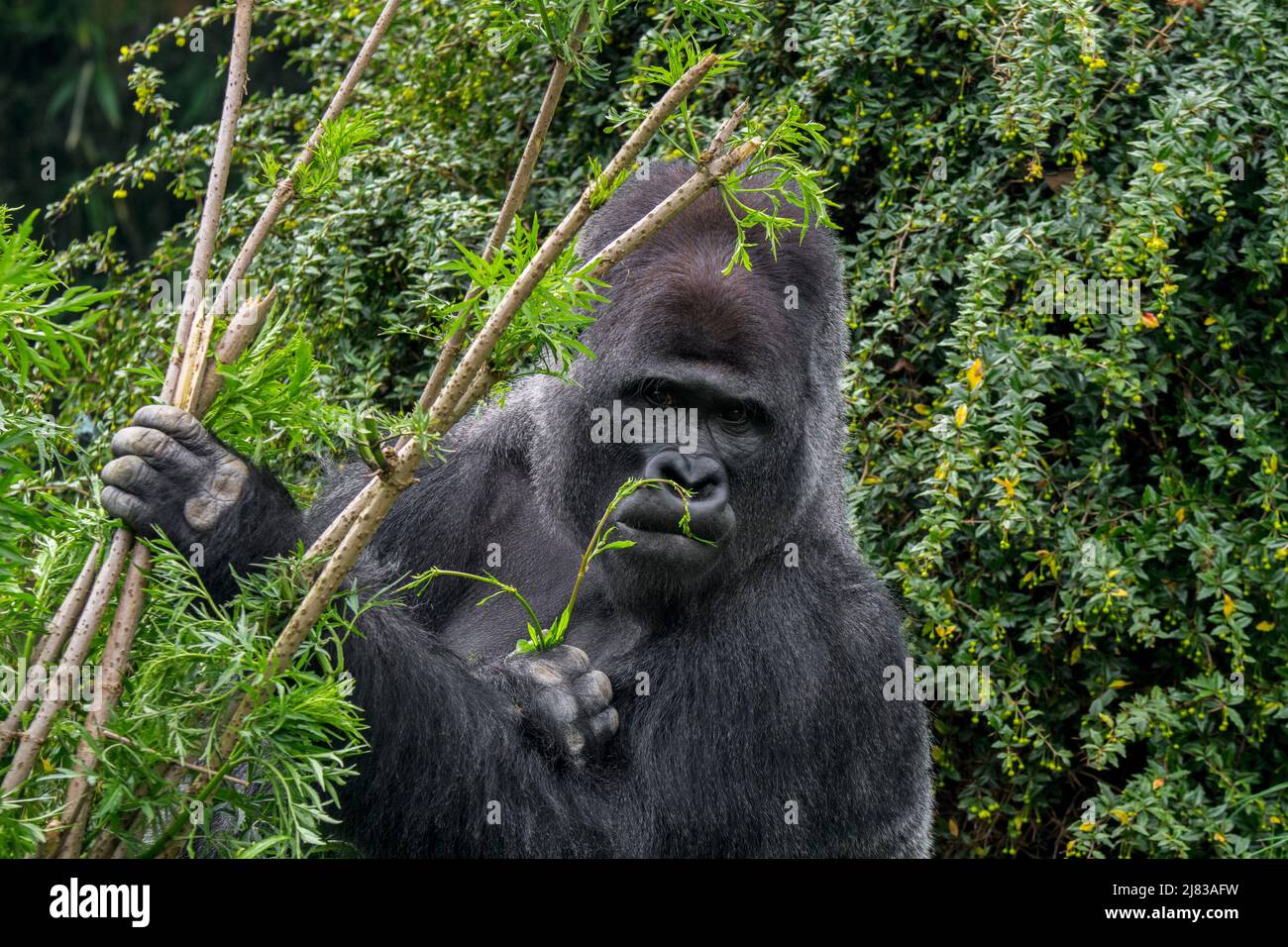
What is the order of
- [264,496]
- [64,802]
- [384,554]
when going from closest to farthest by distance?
[64,802] → [264,496] → [384,554]

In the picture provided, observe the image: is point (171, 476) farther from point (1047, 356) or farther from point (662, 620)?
point (1047, 356)

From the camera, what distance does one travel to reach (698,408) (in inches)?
135

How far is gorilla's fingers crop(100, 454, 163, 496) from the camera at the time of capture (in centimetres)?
256

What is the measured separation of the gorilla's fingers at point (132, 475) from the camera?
256cm

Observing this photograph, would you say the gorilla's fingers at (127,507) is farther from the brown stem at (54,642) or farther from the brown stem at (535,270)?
the brown stem at (535,270)

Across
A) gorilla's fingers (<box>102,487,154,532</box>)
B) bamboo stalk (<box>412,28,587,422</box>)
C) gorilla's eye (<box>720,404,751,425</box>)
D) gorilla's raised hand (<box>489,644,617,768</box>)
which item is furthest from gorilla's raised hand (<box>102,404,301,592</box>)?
gorilla's eye (<box>720,404,751,425</box>)

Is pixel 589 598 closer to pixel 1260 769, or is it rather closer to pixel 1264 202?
pixel 1260 769

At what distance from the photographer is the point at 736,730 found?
3.44m

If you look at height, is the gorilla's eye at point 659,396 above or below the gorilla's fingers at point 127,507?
above

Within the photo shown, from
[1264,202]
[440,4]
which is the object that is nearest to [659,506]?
[1264,202]

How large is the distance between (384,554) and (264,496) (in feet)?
4.02

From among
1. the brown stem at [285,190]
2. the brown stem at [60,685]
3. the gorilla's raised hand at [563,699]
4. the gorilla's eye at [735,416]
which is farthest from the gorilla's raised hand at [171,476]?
the gorilla's eye at [735,416]

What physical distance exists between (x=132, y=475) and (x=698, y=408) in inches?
54.5

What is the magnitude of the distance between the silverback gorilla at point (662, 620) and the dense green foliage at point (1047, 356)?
549mm
